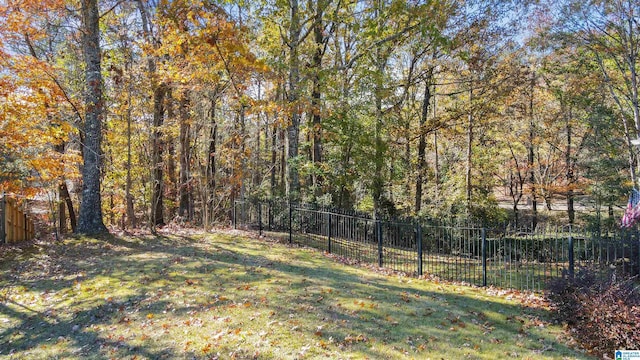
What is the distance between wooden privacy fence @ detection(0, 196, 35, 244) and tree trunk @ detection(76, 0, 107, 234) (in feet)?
6.04

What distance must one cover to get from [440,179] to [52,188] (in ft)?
57.9

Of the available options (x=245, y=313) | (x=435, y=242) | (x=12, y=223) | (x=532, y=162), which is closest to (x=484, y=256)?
(x=435, y=242)

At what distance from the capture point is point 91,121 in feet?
35.2

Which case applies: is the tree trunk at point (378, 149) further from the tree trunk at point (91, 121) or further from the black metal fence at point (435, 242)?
the tree trunk at point (91, 121)

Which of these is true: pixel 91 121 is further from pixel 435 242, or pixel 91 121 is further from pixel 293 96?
pixel 435 242

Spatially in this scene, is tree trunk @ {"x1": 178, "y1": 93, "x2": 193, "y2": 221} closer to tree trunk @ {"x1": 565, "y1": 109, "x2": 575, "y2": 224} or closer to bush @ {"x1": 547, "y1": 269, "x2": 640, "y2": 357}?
bush @ {"x1": 547, "y1": 269, "x2": 640, "y2": 357}

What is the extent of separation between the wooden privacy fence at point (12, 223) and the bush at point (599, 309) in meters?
13.1

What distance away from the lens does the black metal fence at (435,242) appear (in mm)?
7510

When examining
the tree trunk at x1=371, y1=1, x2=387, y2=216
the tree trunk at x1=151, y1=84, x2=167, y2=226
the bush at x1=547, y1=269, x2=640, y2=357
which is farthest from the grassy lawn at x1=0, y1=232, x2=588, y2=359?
the tree trunk at x1=371, y1=1, x2=387, y2=216

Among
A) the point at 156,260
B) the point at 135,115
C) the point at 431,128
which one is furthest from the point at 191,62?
Answer: the point at 431,128

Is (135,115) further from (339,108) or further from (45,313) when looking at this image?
(45,313)

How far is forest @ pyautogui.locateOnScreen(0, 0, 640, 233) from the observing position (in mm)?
10812

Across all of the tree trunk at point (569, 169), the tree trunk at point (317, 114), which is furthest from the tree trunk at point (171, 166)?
the tree trunk at point (569, 169)

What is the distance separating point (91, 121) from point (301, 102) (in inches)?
253
